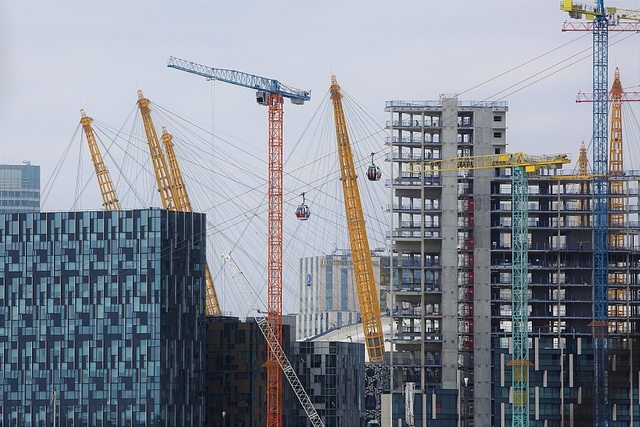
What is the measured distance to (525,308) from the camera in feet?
655

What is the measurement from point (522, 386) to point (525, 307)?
1087 centimetres

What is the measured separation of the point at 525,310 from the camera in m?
200

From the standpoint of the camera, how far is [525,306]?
199750 millimetres

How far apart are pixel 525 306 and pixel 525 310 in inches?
23.2

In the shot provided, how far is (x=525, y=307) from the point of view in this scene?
19962 centimetres

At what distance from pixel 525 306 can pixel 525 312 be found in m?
0.82

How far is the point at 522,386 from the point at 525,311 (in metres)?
10.3

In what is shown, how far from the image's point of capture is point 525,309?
655 feet

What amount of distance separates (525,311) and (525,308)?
16.6 inches

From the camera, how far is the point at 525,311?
199500 mm

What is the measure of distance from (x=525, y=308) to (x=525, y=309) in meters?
0.14

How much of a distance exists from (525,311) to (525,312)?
0.30m

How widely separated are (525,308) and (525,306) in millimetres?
295
